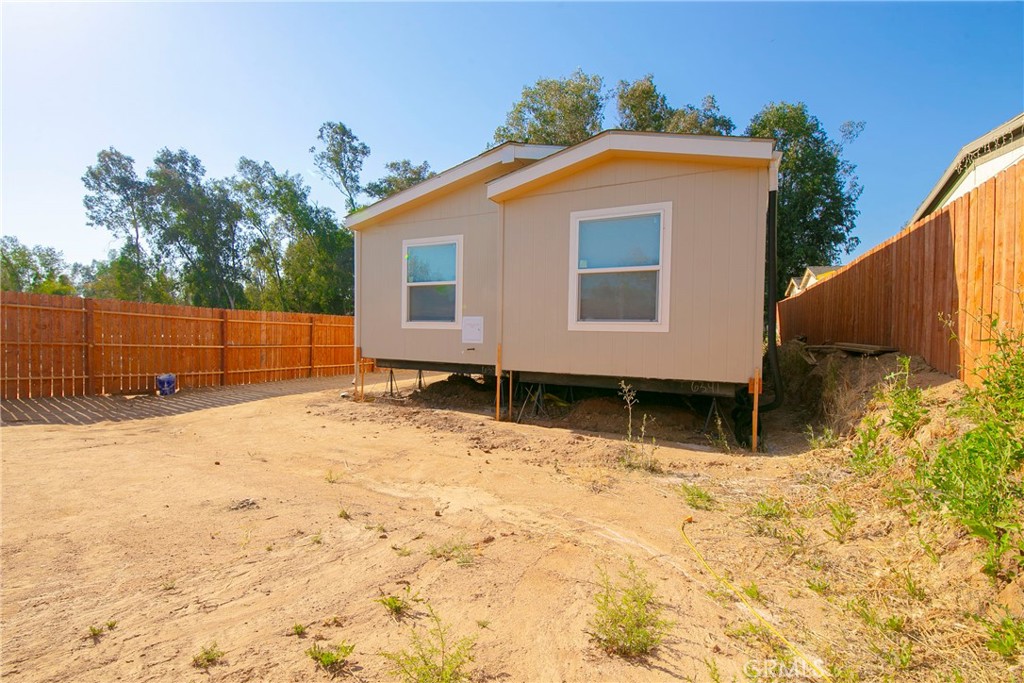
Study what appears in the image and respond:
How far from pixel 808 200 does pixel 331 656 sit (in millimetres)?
22626

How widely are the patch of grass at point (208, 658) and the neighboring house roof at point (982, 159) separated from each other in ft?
27.8

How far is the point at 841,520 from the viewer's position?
9.05 feet

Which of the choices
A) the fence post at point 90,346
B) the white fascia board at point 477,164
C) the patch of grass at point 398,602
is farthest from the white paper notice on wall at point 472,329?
the fence post at point 90,346

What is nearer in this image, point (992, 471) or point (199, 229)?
point (992, 471)

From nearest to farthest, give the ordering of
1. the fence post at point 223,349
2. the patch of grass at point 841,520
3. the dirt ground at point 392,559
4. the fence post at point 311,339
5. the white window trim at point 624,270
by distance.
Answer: the dirt ground at point 392,559 → the patch of grass at point 841,520 → the white window trim at point 624,270 → the fence post at point 223,349 → the fence post at point 311,339

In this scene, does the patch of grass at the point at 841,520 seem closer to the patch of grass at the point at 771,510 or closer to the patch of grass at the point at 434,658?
the patch of grass at the point at 771,510

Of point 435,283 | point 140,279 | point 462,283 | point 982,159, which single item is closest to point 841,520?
point 462,283

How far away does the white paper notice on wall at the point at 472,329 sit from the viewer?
7062 millimetres

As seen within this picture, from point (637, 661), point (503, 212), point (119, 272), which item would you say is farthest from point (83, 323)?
point (119, 272)

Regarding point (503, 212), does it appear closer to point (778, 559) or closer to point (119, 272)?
point (778, 559)

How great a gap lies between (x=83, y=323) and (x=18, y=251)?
3036 cm

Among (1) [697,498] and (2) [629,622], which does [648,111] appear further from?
(2) [629,622]

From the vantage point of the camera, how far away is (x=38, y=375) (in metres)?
8.10

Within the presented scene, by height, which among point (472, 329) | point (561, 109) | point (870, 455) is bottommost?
point (870, 455)
